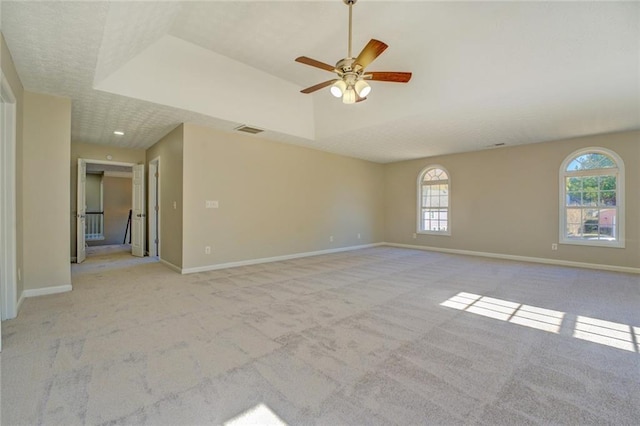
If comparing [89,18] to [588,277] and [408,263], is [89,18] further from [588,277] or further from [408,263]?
[588,277]

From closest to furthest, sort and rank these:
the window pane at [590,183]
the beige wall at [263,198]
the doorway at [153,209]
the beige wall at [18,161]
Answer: the beige wall at [18,161], the beige wall at [263,198], the window pane at [590,183], the doorway at [153,209]

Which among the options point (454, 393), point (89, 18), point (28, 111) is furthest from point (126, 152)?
point (454, 393)

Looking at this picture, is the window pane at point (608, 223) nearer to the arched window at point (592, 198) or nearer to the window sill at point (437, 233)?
the arched window at point (592, 198)

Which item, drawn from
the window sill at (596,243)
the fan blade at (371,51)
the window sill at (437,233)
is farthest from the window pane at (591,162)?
the fan blade at (371,51)

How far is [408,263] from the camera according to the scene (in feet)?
18.7

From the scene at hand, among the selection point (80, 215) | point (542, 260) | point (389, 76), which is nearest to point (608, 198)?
point (542, 260)

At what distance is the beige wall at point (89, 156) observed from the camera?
5824 mm

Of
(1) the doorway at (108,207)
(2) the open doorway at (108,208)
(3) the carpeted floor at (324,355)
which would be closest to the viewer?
(3) the carpeted floor at (324,355)

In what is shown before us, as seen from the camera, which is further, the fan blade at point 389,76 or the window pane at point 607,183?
the window pane at point 607,183

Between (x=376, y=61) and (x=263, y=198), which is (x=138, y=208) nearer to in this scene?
(x=263, y=198)

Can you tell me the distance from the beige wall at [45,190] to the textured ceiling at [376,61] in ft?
1.00

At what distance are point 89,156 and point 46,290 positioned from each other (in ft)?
11.8

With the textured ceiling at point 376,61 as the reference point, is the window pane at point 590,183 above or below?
below

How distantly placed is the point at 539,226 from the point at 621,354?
457cm
